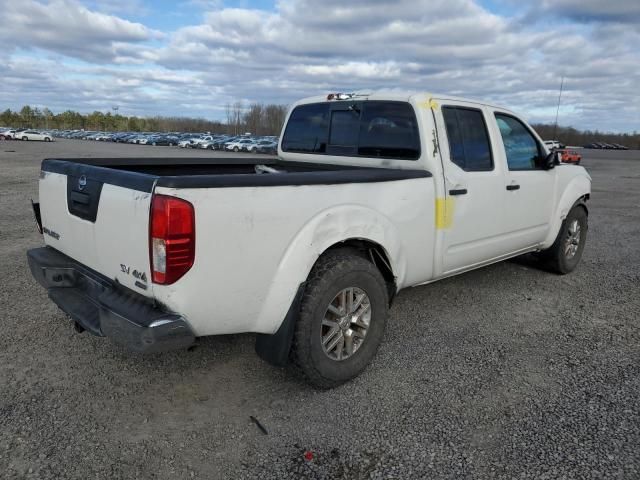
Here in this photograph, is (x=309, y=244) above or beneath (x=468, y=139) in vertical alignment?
beneath

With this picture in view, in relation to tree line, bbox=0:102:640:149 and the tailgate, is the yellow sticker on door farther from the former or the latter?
tree line, bbox=0:102:640:149

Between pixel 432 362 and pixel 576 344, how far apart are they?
131cm

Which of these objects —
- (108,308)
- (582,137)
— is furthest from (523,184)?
(582,137)

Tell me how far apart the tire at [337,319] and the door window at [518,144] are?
2.26 m

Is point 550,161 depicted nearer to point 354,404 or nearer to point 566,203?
point 566,203

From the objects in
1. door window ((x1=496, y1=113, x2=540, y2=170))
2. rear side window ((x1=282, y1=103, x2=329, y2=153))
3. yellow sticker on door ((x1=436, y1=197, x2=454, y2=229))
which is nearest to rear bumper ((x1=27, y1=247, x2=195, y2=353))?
yellow sticker on door ((x1=436, y1=197, x2=454, y2=229))

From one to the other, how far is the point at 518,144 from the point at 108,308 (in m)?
4.09

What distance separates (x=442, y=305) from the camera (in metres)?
5.02

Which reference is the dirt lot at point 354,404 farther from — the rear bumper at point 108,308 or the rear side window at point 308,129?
the rear side window at point 308,129

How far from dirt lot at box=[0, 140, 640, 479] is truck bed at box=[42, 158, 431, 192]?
1.37 meters

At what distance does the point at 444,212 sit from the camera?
4.01 meters

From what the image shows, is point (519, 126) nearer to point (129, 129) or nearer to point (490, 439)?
point (490, 439)

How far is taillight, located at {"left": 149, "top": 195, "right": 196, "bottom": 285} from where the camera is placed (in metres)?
2.49

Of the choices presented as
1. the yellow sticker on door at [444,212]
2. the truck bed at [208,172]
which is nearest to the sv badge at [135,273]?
the truck bed at [208,172]
